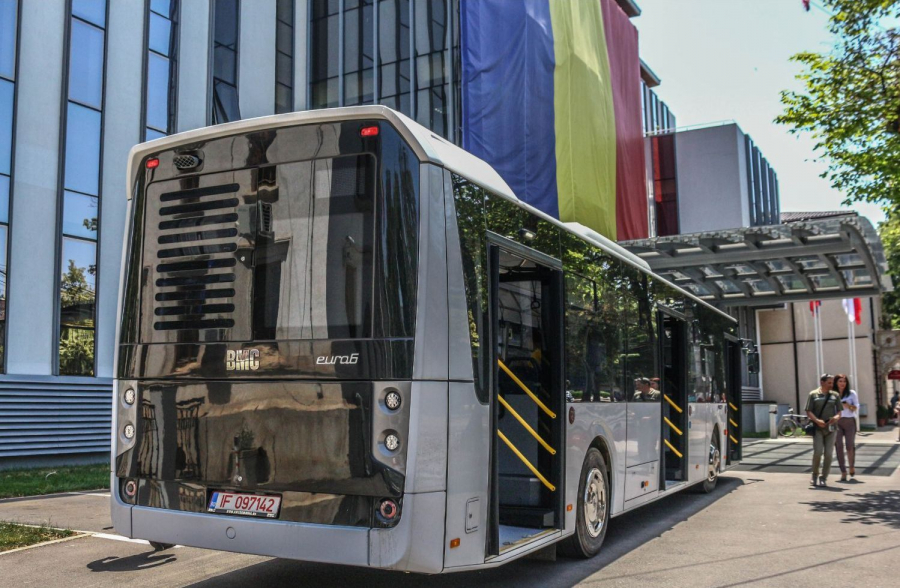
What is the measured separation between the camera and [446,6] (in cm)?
2677

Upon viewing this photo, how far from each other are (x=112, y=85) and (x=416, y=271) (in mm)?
16477

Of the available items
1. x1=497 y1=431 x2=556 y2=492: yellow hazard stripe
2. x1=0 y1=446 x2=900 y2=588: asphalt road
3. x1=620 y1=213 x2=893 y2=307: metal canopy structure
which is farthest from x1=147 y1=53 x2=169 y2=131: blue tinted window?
x1=497 y1=431 x2=556 y2=492: yellow hazard stripe

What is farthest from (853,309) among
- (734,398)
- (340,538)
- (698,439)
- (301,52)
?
(340,538)

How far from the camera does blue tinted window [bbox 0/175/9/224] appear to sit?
17.1 m

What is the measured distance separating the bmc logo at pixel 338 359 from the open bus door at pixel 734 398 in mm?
11165

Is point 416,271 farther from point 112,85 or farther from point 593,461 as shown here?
point 112,85

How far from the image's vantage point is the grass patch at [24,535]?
8.18 metres

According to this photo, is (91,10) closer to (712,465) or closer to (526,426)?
(712,465)

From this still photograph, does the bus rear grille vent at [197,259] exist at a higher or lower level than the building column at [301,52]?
lower

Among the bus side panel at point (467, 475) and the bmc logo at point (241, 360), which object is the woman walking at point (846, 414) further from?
the bmc logo at point (241, 360)

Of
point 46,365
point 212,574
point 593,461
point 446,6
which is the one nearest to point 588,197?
point 446,6

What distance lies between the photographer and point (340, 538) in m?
5.30

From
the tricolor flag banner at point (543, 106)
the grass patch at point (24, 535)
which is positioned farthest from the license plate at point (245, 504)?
the tricolor flag banner at point (543, 106)

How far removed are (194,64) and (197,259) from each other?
17.0m
